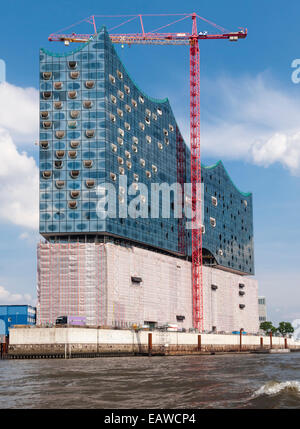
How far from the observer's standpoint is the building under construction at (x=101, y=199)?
13025cm

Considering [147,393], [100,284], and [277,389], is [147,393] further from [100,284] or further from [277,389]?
[100,284]

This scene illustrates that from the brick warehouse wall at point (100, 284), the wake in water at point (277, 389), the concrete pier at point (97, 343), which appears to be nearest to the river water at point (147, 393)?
the wake in water at point (277, 389)

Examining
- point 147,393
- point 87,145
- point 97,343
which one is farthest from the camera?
point 87,145

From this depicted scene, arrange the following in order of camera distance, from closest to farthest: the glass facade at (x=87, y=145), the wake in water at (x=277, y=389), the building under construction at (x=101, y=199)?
1. the wake in water at (x=277, y=389)
2. the building under construction at (x=101, y=199)
3. the glass facade at (x=87, y=145)

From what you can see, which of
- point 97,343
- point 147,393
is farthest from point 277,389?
point 97,343

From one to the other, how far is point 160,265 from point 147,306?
1263 cm

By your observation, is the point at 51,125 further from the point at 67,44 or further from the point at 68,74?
the point at 67,44

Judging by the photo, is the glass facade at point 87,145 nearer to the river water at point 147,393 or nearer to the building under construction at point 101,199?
the building under construction at point 101,199

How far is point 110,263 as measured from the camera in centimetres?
13162

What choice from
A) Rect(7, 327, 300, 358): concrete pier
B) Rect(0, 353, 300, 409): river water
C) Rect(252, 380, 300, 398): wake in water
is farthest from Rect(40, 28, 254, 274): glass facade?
Rect(252, 380, 300, 398): wake in water

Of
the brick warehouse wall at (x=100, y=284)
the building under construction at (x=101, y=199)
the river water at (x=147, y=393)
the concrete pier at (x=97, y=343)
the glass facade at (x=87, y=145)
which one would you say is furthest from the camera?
the glass facade at (x=87, y=145)

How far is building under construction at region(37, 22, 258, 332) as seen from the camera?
130250mm

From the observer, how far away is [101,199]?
134750mm
